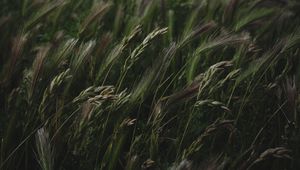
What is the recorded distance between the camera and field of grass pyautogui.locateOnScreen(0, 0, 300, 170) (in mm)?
1550

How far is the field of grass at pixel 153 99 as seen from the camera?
5.08 ft

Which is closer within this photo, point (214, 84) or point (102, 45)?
point (214, 84)

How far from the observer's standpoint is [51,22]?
2.32 m

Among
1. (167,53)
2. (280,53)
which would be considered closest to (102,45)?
(167,53)

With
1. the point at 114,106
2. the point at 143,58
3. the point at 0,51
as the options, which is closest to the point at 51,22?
the point at 0,51

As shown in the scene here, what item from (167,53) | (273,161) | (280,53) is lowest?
(273,161)

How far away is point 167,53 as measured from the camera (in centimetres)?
159

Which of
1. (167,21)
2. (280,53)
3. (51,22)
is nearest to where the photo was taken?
(280,53)

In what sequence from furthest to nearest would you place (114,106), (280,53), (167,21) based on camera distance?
(167,21), (280,53), (114,106)

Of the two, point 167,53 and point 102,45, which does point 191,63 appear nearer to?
point 167,53

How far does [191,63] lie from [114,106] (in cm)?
34

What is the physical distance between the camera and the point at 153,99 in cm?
164

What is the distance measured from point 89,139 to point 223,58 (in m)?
0.65

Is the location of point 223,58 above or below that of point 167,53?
below
